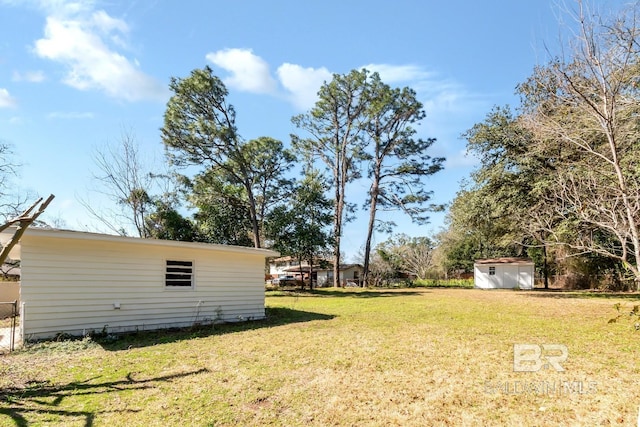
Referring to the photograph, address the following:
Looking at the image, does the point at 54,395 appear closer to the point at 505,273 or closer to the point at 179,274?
the point at 179,274

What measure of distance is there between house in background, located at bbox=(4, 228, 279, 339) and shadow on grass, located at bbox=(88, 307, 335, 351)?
0.38 metres

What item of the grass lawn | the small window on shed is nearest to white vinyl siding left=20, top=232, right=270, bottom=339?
the small window on shed

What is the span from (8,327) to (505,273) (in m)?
30.2

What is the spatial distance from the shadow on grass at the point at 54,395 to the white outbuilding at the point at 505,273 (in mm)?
28674

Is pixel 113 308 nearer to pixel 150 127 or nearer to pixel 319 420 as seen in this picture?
pixel 319 420

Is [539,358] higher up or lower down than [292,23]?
lower down

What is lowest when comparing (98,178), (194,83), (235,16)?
(98,178)

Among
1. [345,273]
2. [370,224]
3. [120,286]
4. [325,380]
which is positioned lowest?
[345,273]

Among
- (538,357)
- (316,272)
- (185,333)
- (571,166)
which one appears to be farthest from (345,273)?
(538,357)

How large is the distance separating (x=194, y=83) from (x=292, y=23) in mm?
13470

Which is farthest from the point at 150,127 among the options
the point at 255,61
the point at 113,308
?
the point at 113,308

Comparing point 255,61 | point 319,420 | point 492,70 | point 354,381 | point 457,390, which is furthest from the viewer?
point 255,61

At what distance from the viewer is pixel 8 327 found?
9133mm

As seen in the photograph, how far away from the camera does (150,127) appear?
21469 mm
